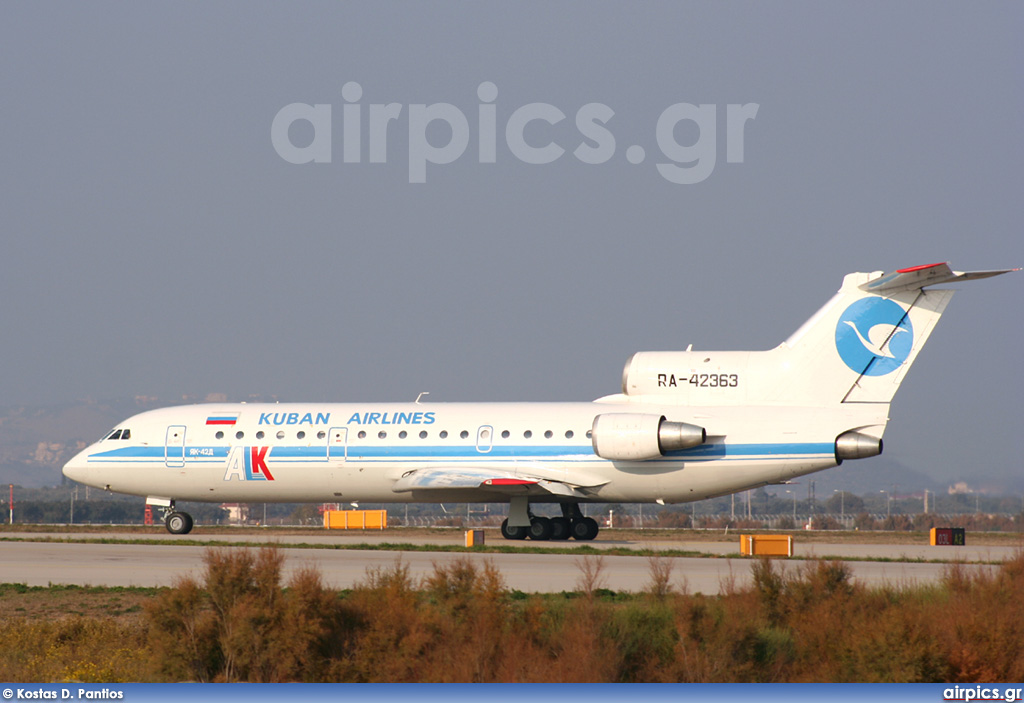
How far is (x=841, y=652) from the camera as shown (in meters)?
10.7

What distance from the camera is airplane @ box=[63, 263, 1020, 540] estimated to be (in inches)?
1065

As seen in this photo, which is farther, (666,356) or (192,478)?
(192,478)

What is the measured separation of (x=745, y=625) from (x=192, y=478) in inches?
927

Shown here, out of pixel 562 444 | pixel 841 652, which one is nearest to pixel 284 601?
Result: pixel 841 652

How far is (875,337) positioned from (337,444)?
46.7 ft

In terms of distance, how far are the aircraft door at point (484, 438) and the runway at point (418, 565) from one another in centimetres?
322

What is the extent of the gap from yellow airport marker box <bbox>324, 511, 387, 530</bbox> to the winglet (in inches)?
821

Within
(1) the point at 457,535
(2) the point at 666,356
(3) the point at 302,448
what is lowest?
(1) the point at 457,535

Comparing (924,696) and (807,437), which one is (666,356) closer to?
(807,437)

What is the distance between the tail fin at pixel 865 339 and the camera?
26.9 m

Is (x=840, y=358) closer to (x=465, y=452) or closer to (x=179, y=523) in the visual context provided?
(x=465, y=452)

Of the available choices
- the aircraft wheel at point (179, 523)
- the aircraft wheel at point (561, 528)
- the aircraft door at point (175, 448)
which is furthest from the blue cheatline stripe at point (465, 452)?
the aircraft wheel at point (561, 528)

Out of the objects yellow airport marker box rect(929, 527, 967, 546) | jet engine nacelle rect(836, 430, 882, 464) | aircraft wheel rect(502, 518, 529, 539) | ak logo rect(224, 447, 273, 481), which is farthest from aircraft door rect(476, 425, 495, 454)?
yellow airport marker box rect(929, 527, 967, 546)

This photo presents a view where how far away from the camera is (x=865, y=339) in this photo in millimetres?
27281
